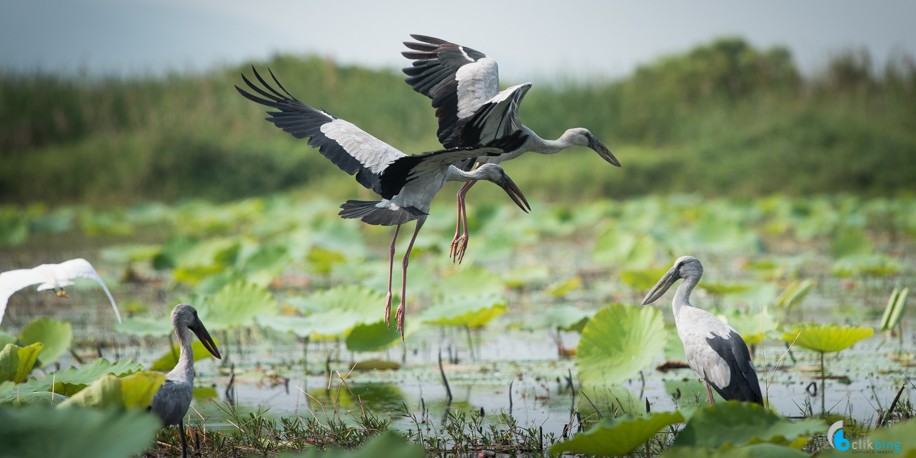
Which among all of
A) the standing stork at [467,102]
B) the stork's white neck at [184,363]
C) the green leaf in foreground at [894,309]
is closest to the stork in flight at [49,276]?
the stork's white neck at [184,363]

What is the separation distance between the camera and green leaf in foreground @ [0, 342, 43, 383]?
3.39 meters

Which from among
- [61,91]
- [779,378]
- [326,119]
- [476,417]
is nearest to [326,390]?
[476,417]

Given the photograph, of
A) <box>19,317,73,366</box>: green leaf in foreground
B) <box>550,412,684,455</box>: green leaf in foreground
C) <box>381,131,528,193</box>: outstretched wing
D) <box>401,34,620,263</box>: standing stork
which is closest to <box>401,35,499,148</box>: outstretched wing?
<box>401,34,620,263</box>: standing stork

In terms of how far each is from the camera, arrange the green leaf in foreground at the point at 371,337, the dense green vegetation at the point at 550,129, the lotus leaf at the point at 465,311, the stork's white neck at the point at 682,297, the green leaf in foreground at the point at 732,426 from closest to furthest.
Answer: the green leaf in foreground at the point at 732,426 → the stork's white neck at the point at 682,297 → the green leaf in foreground at the point at 371,337 → the lotus leaf at the point at 465,311 → the dense green vegetation at the point at 550,129

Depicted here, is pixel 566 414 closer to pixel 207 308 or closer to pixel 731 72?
pixel 207 308

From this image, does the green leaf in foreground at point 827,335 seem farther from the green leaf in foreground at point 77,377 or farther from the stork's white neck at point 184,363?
the green leaf in foreground at point 77,377

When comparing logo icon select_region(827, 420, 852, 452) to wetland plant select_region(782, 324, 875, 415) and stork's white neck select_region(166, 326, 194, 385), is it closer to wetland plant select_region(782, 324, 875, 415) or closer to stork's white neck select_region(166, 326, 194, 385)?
wetland plant select_region(782, 324, 875, 415)

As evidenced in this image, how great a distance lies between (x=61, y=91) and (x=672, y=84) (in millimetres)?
10725

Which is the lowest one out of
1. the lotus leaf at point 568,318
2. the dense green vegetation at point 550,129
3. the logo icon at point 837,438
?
→ the logo icon at point 837,438

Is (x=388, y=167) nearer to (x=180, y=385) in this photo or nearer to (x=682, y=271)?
(x=180, y=385)

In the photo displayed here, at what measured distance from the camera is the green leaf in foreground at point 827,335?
4.06 meters

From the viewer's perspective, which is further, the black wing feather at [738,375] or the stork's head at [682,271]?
the stork's head at [682,271]

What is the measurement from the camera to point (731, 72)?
18.8 metres

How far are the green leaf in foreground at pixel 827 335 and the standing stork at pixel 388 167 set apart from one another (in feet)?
4.30
